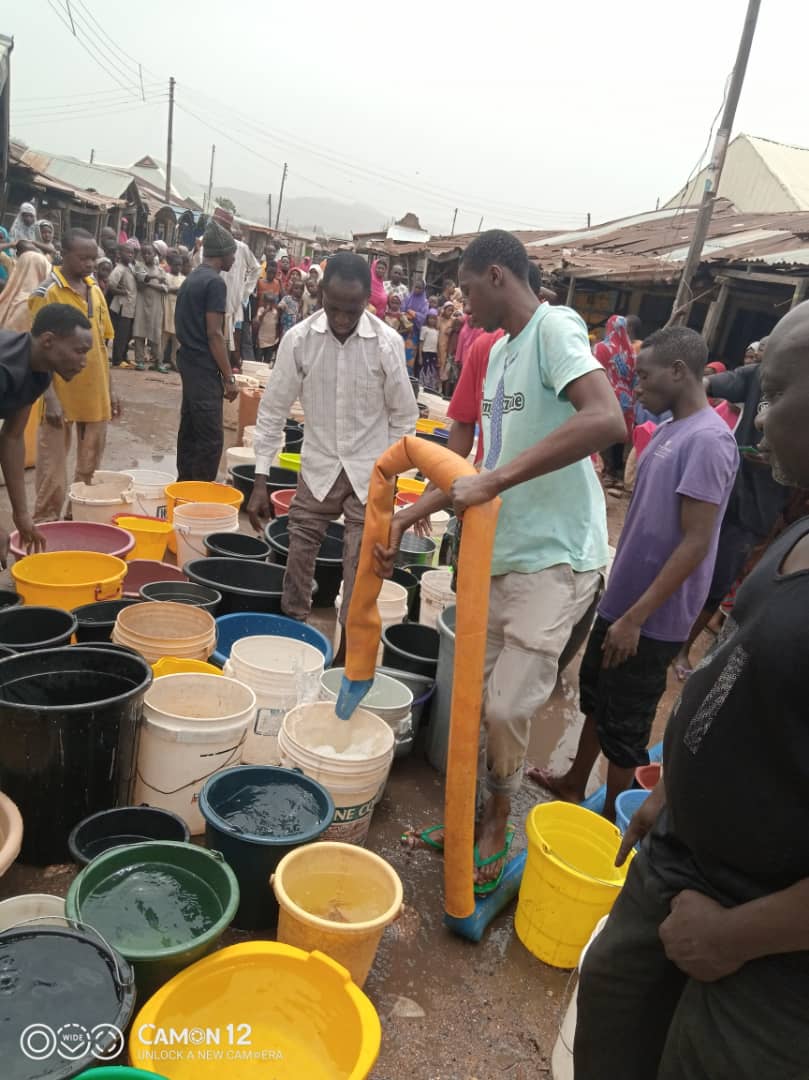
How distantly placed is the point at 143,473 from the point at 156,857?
4.21 meters

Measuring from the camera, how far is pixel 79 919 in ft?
5.96

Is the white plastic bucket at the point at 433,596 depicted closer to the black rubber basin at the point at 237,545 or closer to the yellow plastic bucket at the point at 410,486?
the black rubber basin at the point at 237,545

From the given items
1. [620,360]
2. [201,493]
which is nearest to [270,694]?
[201,493]

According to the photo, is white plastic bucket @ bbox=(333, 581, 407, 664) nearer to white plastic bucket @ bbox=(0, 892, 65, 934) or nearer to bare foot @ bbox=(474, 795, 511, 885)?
bare foot @ bbox=(474, 795, 511, 885)

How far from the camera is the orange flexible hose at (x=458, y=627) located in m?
2.13

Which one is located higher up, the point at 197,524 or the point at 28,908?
the point at 197,524

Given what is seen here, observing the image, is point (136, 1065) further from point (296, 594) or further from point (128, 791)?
point (296, 594)

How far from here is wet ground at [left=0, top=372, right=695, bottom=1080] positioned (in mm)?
2090

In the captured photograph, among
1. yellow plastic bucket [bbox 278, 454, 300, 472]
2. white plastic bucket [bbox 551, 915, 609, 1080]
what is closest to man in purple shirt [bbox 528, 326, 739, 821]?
Result: white plastic bucket [bbox 551, 915, 609, 1080]

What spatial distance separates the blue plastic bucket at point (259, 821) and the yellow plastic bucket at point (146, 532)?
8.38ft

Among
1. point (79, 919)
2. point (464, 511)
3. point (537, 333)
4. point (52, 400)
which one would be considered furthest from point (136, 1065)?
point (52, 400)

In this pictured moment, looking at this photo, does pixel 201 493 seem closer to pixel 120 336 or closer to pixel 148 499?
pixel 148 499

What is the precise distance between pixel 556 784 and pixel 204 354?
405 centimetres

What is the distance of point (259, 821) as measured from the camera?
2453 mm
